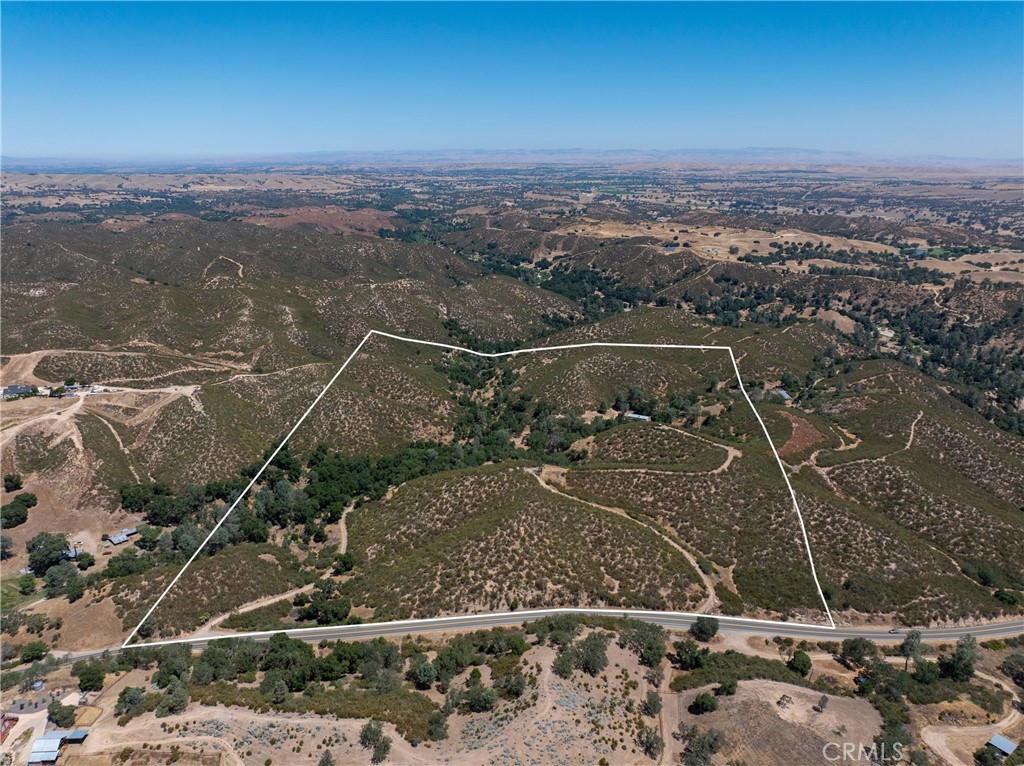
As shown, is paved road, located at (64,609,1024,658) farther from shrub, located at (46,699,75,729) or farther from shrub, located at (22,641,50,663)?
shrub, located at (22,641,50,663)

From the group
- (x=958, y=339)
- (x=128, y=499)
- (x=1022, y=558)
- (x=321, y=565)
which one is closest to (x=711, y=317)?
(x=958, y=339)

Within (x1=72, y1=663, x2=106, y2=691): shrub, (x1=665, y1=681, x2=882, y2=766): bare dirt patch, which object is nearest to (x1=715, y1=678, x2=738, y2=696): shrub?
(x1=665, y1=681, x2=882, y2=766): bare dirt patch

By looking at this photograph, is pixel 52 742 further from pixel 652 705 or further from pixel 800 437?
pixel 800 437

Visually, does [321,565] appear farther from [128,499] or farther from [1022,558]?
[1022,558]

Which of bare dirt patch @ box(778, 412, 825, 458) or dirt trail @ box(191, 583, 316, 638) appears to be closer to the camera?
dirt trail @ box(191, 583, 316, 638)

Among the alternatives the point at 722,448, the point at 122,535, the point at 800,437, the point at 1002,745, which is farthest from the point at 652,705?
the point at 122,535

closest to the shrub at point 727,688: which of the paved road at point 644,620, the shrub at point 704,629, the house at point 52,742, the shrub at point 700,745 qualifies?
the shrub at point 700,745

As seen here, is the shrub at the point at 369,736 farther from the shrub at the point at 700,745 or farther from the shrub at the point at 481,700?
the shrub at the point at 700,745
